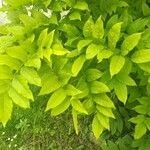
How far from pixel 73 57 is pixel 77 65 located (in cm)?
14

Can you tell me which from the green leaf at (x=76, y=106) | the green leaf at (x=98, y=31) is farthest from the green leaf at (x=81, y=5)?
the green leaf at (x=76, y=106)

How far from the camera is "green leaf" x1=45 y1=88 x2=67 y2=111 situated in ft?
6.07

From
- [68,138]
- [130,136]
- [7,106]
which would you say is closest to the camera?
[7,106]

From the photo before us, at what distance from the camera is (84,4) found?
2070 millimetres

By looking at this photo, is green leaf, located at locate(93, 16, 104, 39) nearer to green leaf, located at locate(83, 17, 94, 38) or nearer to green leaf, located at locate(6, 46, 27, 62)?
green leaf, located at locate(83, 17, 94, 38)

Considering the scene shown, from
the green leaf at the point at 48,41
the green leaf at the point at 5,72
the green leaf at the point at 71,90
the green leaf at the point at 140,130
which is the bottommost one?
the green leaf at the point at 140,130

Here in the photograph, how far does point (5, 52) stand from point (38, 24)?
243 millimetres

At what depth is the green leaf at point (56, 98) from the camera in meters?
1.85

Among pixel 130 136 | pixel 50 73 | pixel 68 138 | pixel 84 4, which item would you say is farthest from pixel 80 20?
pixel 68 138

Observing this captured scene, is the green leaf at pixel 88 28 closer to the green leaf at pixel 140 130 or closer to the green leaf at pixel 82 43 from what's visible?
the green leaf at pixel 82 43

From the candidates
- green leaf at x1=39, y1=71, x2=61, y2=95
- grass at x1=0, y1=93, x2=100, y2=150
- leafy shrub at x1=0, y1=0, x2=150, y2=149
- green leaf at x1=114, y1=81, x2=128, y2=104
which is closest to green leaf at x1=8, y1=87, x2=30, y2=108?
leafy shrub at x1=0, y1=0, x2=150, y2=149

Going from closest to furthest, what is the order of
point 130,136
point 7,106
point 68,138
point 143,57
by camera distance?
1. point 7,106
2. point 143,57
3. point 130,136
4. point 68,138

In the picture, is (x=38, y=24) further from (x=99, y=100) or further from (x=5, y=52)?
(x=99, y=100)

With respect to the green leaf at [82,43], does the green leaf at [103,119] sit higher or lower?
lower
